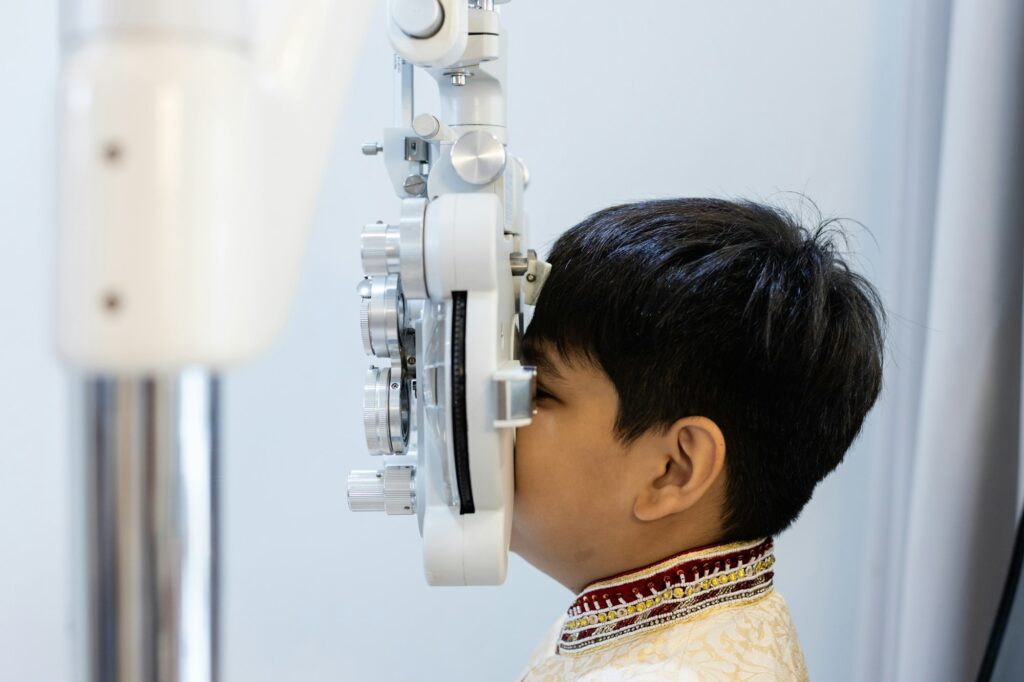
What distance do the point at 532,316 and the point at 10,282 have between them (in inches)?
38.5

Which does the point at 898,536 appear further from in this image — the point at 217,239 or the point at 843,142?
the point at 217,239

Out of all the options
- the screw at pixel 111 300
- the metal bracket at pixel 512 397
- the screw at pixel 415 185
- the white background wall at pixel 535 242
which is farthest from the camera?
the white background wall at pixel 535 242

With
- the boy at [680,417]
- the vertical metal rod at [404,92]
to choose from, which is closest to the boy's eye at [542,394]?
the boy at [680,417]

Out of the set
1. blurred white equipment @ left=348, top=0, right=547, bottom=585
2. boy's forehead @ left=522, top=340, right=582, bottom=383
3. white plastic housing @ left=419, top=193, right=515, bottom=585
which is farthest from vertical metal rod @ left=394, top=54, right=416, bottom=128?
boy's forehead @ left=522, top=340, right=582, bottom=383

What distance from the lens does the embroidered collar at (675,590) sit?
808 millimetres

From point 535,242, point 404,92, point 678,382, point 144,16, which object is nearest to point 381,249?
point 404,92

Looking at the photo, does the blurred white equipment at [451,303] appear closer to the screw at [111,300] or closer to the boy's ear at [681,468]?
the boy's ear at [681,468]

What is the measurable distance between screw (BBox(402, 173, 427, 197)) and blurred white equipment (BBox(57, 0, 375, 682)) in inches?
18.5

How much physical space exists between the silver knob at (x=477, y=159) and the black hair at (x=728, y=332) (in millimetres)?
158

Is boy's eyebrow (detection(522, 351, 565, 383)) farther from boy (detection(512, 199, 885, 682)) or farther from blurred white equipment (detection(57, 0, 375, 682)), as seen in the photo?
blurred white equipment (detection(57, 0, 375, 682))

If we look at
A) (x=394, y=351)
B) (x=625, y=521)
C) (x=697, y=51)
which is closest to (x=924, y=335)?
(x=697, y=51)

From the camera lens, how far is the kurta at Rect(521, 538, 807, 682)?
0.77m

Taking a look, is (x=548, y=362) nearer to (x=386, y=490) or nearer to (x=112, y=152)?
(x=386, y=490)

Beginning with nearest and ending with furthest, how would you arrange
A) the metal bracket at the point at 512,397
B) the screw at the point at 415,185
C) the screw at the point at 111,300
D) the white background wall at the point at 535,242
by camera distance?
1. the screw at the point at 111,300
2. the metal bracket at the point at 512,397
3. the screw at the point at 415,185
4. the white background wall at the point at 535,242
